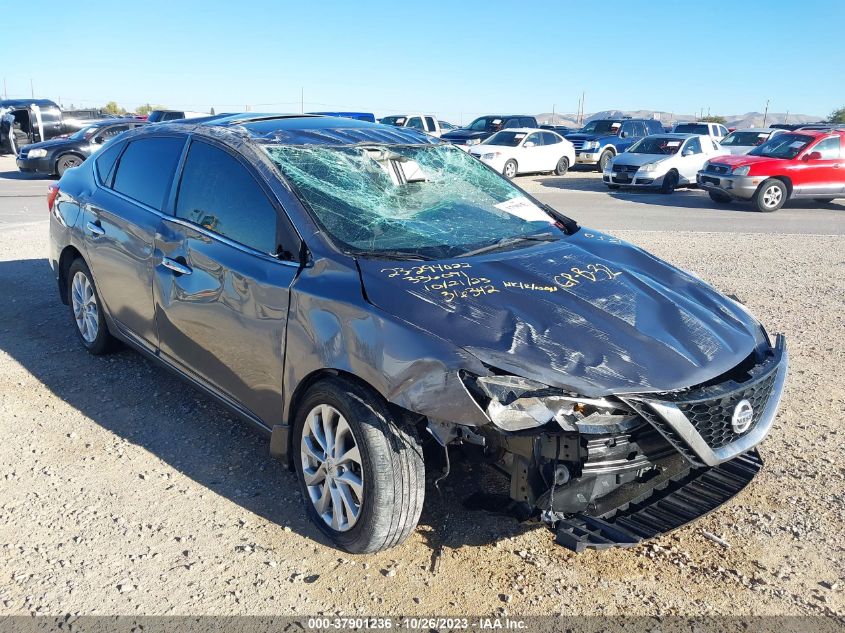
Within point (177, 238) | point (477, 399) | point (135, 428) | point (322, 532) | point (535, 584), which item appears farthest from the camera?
point (135, 428)

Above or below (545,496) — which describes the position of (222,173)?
above

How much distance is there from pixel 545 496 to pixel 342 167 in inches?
79.2

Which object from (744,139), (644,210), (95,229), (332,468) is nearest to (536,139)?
(744,139)

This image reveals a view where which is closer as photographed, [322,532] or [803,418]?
[322,532]

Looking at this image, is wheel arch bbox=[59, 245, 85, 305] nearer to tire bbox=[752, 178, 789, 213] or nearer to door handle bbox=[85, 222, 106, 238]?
door handle bbox=[85, 222, 106, 238]

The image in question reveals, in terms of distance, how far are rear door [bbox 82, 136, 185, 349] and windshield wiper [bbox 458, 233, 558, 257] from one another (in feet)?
6.12

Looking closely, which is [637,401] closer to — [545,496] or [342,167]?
[545,496]

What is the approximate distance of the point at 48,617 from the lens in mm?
2688

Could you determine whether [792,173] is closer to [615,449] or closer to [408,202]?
[408,202]

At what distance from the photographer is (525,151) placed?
2134cm

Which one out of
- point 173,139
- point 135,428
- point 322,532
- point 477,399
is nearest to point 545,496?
→ point 477,399

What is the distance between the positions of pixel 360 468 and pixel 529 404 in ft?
2.60

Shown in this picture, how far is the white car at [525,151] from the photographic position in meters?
20.6

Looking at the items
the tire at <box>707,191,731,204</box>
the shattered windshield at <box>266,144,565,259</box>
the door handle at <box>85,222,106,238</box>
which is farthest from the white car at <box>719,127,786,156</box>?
the door handle at <box>85,222,106,238</box>
